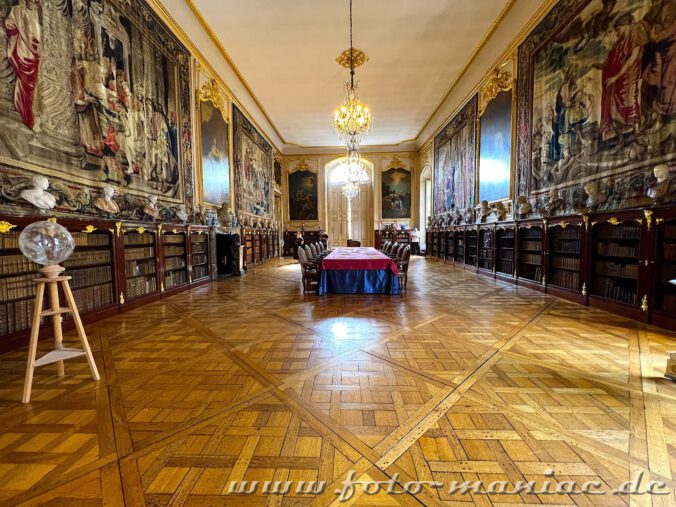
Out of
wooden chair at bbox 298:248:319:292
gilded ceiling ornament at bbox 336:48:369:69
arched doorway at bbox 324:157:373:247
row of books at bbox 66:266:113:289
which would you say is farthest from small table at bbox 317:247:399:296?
arched doorway at bbox 324:157:373:247

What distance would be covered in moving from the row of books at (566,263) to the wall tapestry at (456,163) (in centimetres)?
465

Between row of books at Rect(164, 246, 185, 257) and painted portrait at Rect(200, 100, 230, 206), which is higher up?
painted portrait at Rect(200, 100, 230, 206)

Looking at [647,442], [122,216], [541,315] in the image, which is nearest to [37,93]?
[122,216]

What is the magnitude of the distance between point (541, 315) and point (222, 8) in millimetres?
8488

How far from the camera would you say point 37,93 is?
3.81m

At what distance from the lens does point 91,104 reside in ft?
15.3

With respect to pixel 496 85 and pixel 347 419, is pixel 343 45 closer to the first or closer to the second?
pixel 496 85

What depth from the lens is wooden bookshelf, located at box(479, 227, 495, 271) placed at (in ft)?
28.2

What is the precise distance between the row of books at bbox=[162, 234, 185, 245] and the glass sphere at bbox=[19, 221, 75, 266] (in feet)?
13.1

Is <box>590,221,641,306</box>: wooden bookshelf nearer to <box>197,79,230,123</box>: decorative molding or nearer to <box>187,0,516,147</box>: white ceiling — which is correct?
<box>187,0,516,147</box>: white ceiling

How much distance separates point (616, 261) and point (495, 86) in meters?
5.92

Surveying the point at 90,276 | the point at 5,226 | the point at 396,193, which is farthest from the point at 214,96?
the point at 396,193

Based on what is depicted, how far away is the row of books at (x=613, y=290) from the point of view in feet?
14.3

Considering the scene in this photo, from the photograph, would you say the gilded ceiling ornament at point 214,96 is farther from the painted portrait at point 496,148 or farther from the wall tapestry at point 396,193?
the wall tapestry at point 396,193
